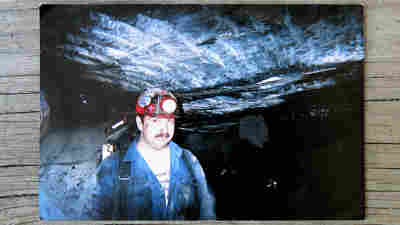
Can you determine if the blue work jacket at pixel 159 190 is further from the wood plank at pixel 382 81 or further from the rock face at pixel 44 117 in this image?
the wood plank at pixel 382 81

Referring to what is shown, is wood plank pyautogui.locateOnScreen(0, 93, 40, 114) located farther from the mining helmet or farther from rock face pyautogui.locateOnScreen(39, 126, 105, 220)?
the mining helmet

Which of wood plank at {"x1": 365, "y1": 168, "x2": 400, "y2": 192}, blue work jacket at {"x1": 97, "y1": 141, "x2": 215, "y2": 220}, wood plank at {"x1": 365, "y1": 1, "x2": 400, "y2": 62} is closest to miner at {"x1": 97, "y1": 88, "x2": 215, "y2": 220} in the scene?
blue work jacket at {"x1": 97, "y1": 141, "x2": 215, "y2": 220}

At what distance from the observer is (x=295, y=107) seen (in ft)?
2.82

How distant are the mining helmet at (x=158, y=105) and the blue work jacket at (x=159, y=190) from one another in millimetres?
97

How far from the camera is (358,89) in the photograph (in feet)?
2.85

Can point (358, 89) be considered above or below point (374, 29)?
below

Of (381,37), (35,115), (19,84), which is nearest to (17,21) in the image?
(19,84)

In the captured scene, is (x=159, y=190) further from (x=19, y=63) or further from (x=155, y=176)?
(x=19, y=63)

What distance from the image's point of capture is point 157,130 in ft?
2.79

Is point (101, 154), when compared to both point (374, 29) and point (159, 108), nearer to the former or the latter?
point (159, 108)

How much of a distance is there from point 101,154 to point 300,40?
69 cm

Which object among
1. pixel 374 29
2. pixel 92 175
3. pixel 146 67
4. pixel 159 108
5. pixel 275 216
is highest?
pixel 374 29

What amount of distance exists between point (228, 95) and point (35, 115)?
594mm

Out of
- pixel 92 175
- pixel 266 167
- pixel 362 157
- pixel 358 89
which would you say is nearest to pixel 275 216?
pixel 266 167
